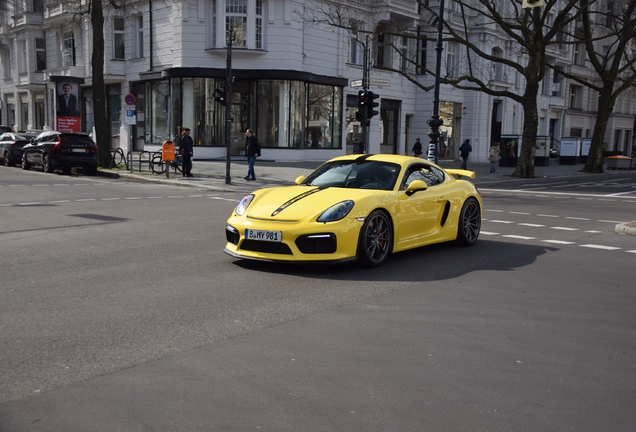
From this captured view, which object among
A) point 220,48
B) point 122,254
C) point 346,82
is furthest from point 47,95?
point 122,254

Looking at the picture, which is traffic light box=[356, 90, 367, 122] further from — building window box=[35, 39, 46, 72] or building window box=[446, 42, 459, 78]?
building window box=[35, 39, 46, 72]

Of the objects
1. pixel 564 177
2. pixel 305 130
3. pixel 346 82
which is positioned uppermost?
pixel 346 82

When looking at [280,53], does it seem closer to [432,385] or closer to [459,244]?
[459,244]

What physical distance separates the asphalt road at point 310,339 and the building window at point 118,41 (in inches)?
1203

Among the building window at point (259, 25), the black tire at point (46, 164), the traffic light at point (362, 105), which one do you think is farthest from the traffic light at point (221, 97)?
the building window at point (259, 25)

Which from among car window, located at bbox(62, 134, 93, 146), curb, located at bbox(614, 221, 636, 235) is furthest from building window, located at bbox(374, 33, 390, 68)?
curb, located at bbox(614, 221, 636, 235)

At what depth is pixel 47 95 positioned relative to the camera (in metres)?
46.2

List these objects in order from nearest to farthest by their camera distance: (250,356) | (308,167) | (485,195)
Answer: (250,356)
(485,195)
(308,167)

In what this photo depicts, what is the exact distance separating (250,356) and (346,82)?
3278 cm

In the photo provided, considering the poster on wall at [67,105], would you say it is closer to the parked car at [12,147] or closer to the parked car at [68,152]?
the parked car at [12,147]

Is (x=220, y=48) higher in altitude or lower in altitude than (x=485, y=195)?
higher

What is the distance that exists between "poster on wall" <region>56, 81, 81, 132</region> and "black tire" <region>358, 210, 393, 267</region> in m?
26.4

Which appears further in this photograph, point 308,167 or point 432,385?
point 308,167

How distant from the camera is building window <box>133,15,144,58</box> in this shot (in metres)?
36.7
